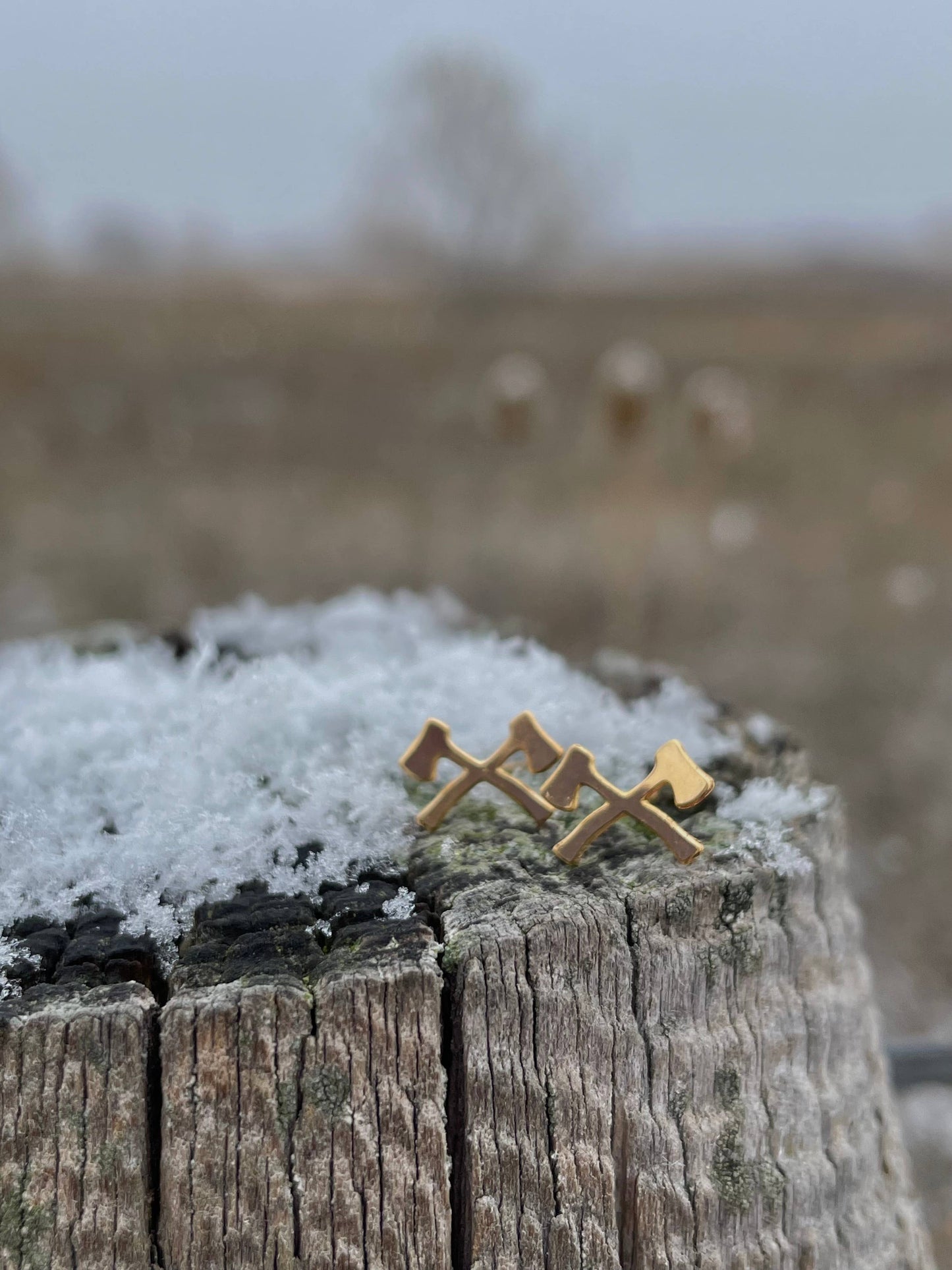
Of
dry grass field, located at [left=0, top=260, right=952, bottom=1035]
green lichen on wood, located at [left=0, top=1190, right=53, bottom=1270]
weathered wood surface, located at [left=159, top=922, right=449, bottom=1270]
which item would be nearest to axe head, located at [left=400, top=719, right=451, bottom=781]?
weathered wood surface, located at [left=159, top=922, right=449, bottom=1270]

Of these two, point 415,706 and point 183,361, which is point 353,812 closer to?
point 415,706

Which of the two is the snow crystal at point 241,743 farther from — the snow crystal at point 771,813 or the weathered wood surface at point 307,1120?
the weathered wood surface at point 307,1120

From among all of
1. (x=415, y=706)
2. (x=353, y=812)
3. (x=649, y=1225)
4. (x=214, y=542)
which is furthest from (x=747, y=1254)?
(x=214, y=542)

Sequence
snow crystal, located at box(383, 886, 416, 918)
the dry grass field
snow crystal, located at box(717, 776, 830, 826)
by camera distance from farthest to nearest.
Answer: the dry grass field < snow crystal, located at box(717, 776, 830, 826) < snow crystal, located at box(383, 886, 416, 918)

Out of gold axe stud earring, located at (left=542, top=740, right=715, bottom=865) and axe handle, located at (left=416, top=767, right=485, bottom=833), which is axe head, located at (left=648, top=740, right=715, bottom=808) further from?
axe handle, located at (left=416, top=767, right=485, bottom=833)

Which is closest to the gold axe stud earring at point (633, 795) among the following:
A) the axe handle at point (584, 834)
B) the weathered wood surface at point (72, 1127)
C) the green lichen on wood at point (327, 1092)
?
the axe handle at point (584, 834)
